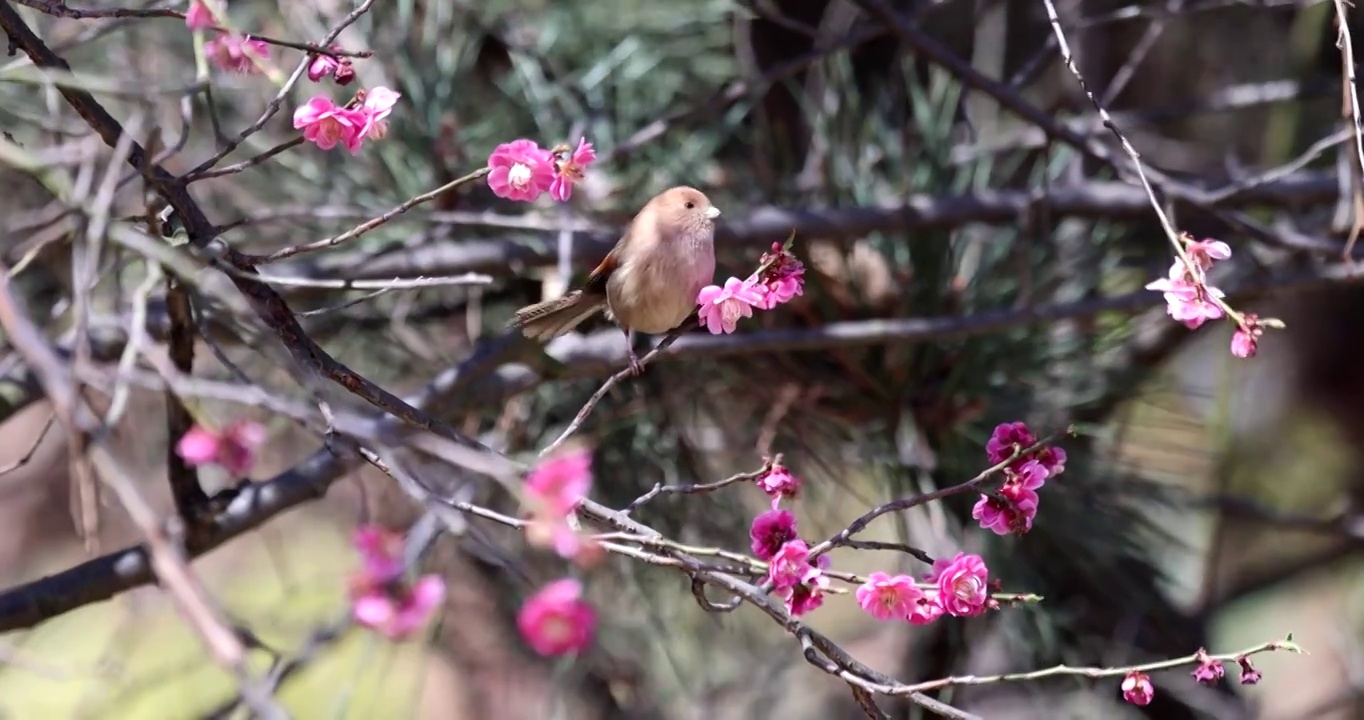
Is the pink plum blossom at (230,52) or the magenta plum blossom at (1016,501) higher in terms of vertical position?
the pink plum blossom at (230,52)

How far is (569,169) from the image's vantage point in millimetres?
1273

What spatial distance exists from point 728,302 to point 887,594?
0.29m

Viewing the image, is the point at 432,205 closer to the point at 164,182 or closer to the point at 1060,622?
the point at 164,182

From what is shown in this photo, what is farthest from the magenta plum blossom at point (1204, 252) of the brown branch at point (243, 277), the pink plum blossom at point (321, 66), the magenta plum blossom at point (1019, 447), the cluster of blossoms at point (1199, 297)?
the pink plum blossom at point (321, 66)

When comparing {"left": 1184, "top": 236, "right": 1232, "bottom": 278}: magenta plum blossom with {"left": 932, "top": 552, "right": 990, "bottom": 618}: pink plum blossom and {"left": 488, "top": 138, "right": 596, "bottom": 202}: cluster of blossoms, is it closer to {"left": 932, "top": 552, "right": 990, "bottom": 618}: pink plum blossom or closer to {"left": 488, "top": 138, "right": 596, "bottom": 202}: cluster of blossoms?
{"left": 932, "top": 552, "right": 990, "bottom": 618}: pink plum blossom

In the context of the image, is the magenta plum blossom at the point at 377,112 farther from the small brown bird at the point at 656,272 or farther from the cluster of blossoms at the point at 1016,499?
the cluster of blossoms at the point at 1016,499

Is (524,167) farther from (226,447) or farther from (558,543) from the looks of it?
(558,543)

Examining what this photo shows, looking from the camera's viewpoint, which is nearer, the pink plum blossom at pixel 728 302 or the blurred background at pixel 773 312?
the pink plum blossom at pixel 728 302

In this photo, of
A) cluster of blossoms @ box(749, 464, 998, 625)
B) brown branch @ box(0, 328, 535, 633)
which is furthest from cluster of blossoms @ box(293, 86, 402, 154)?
cluster of blossoms @ box(749, 464, 998, 625)

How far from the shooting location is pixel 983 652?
2807mm

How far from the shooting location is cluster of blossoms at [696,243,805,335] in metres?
1.22

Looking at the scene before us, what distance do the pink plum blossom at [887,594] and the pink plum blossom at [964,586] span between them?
27 millimetres

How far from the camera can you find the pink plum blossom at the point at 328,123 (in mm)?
1227

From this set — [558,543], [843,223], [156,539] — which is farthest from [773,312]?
[156,539]
